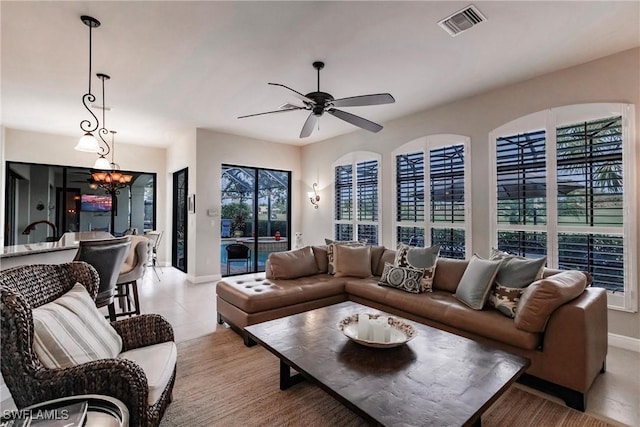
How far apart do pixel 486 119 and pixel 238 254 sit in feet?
17.6

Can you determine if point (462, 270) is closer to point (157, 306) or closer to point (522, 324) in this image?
point (522, 324)

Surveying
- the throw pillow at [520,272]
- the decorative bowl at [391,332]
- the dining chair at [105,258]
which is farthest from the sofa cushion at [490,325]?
the dining chair at [105,258]

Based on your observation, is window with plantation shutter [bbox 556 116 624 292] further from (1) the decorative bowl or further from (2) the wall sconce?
(2) the wall sconce

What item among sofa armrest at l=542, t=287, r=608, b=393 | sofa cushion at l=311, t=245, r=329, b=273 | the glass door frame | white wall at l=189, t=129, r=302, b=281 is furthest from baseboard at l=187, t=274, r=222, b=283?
sofa armrest at l=542, t=287, r=608, b=393

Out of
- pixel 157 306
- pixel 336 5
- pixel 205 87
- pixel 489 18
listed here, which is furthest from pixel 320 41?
pixel 157 306

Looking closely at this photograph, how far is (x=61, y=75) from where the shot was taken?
353 cm

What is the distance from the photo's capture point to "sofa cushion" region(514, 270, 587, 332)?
2.14m

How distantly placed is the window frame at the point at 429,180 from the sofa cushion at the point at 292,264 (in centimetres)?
183

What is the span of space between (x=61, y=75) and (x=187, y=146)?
8.88ft

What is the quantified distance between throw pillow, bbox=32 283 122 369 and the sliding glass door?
15.1ft

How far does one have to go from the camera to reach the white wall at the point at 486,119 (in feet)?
10.1

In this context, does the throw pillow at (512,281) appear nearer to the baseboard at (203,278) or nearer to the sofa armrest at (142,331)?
the sofa armrest at (142,331)

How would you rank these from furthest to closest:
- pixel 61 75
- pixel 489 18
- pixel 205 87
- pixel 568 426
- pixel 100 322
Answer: pixel 205 87 → pixel 61 75 → pixel 489 18 → pixel 568 426 → pixel 100 322

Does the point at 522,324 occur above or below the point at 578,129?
below
